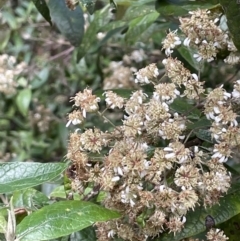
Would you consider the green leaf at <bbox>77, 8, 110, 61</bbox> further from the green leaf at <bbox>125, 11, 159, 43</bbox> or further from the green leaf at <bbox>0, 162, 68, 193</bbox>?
the green leaf at <bbox>0, 162, 68, 193</bbox>

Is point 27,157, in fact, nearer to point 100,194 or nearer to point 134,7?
point 134,7

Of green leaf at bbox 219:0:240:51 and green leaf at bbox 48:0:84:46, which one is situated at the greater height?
green leaf at bbox 219:0:240:51

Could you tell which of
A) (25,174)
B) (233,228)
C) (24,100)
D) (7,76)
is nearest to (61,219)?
(25,174)

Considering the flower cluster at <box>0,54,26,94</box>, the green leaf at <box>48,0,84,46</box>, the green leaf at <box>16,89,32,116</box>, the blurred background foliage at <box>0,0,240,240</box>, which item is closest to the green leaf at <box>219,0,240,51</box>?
the green leaf at <box>48,0,84,46</box>

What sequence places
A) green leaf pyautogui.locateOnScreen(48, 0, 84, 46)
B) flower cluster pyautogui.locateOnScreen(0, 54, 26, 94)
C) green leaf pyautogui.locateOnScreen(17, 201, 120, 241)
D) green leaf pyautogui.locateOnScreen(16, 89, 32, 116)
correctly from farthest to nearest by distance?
green leaf pyautogui.locateOnScreen(16, 89, 32, 116), flower cluster pyautogui.locateOnScreen(0, 54, 26, 94), green leaf pyautogui.locateOnScreen(48, 0, 84, 46), green leaf pyautogui.locateOnScreen(17, 201, 120, 241)

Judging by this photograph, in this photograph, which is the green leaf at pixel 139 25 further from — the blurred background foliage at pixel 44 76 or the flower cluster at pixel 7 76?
the flower cluster at pixel 7 76

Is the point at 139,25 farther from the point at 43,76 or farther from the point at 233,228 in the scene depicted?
the point at 43,76
